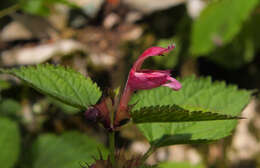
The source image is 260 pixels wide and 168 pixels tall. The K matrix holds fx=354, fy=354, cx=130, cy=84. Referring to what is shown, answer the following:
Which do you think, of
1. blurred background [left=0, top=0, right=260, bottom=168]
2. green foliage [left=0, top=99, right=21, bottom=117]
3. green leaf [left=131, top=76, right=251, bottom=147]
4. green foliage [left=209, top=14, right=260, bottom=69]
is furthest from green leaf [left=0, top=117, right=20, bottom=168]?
green foliage [left=209, top=14, right=260, bottom=69]

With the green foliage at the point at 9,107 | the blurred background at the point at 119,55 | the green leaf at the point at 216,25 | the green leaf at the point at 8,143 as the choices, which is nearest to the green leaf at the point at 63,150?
the blurred background at the point at 119,55

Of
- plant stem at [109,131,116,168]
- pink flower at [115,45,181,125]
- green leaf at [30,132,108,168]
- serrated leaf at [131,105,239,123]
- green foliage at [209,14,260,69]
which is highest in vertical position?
green foliage at [209,14,260,69]

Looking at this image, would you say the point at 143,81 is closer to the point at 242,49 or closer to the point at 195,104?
the point at 195,104

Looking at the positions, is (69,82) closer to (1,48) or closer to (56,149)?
(56,149)

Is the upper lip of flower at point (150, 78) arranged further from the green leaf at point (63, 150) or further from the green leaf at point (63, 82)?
the green leaf at point (63, 150)

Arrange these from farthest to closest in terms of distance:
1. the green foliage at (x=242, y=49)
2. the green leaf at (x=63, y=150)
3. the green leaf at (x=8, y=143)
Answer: the green foliage at (x=242, y=49) → the green leaf at (x=63, y=150) → the green leaf at (x=8, y=143)

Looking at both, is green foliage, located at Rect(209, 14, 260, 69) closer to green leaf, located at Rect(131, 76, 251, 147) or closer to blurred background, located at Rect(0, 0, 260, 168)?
blurred background, located at Rect(0, 0, 260, 168)
